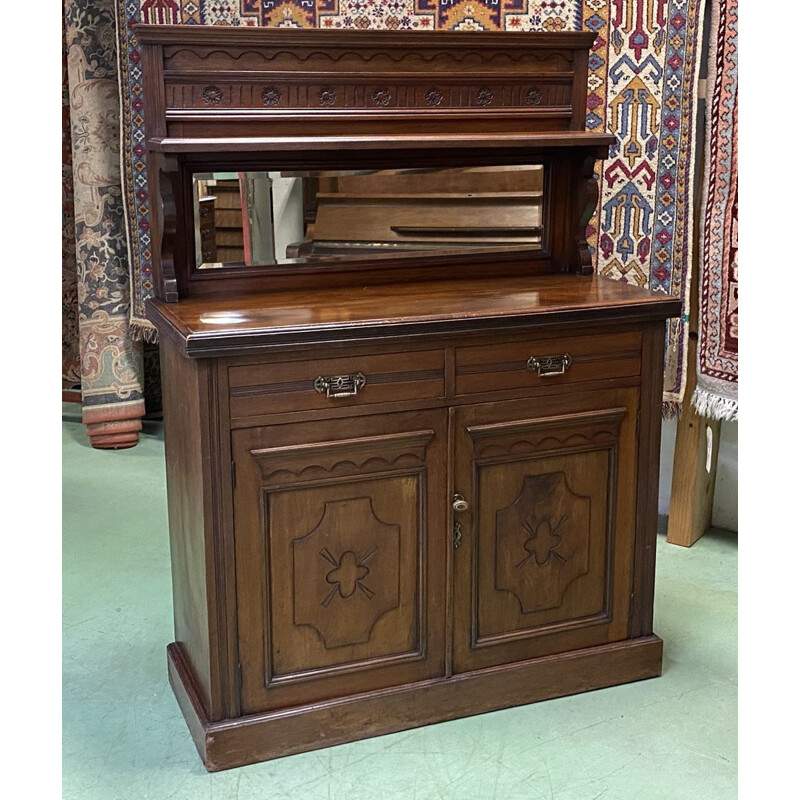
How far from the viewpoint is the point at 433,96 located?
2.97 m

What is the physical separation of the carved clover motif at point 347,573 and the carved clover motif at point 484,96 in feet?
4.19

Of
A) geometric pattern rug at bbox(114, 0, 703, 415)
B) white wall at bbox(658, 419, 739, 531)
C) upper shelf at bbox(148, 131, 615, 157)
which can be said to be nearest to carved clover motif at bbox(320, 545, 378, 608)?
upper shelf at bbox(148, 131, 615, 157)

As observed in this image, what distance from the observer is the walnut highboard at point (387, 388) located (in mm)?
2486

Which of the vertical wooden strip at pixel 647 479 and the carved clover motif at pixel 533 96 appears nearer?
the vertical wooden strip at pixel 647 479

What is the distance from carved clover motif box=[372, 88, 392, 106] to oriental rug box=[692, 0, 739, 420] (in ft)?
3.54

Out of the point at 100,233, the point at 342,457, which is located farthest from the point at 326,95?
the point at 100,233

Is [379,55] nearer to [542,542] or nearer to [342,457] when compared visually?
[342,457]

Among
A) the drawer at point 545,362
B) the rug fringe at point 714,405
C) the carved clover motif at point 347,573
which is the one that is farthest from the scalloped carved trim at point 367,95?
the carved clover motif at point 347,573

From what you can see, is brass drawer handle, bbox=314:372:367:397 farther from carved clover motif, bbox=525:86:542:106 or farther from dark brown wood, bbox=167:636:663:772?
carved clover motif, bbox=525:86:542:106

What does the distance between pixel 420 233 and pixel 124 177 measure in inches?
79.0

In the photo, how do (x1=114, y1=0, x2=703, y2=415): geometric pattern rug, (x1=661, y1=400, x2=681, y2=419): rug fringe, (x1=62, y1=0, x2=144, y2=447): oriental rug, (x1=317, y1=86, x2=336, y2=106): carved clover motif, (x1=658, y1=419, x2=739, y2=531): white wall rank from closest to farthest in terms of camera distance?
(x1=317, y1=86, x2=336, y2=106): carved clover motif, (x1=114, y1=0, x2=703, y2=415): geometric pattern rug, (x1=661, y1=400, x2=681, y2=419): rug fringe, (x1=658, y1=419, x2=739, y2=531): white wall, (x1=62, y1=0, x2=144, y2=447): oriental rug

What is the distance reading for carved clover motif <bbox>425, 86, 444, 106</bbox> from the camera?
2.97 meters

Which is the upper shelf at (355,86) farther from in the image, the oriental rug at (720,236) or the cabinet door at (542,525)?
the cabinet door at (542,525)

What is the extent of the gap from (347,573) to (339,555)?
5 centimetres
